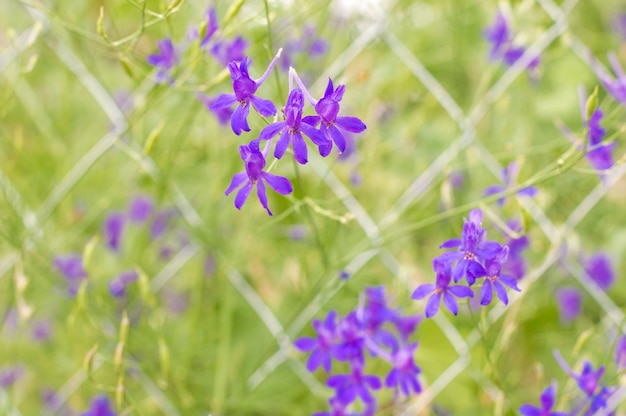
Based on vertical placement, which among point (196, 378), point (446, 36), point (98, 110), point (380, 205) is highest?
point (98, 110)

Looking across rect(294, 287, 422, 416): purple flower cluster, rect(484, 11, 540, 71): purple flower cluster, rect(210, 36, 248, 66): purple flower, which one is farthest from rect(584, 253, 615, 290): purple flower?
rect(210, 36, 248, 66): purple flower

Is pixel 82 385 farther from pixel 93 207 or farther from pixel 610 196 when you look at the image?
pixel 610 196

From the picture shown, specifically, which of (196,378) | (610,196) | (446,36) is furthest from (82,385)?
(610,196)

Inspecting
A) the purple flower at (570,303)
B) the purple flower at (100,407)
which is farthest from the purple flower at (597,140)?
the purple flower at (100,407)

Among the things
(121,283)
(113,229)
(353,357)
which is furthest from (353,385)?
(113,229)

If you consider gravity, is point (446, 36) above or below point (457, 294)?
above

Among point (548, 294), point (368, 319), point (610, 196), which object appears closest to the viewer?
point (368, 319)

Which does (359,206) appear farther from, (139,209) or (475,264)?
(475,264)

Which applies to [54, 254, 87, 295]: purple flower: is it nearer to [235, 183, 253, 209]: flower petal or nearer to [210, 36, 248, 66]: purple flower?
[210, 36, 248, 66]: purple flower
